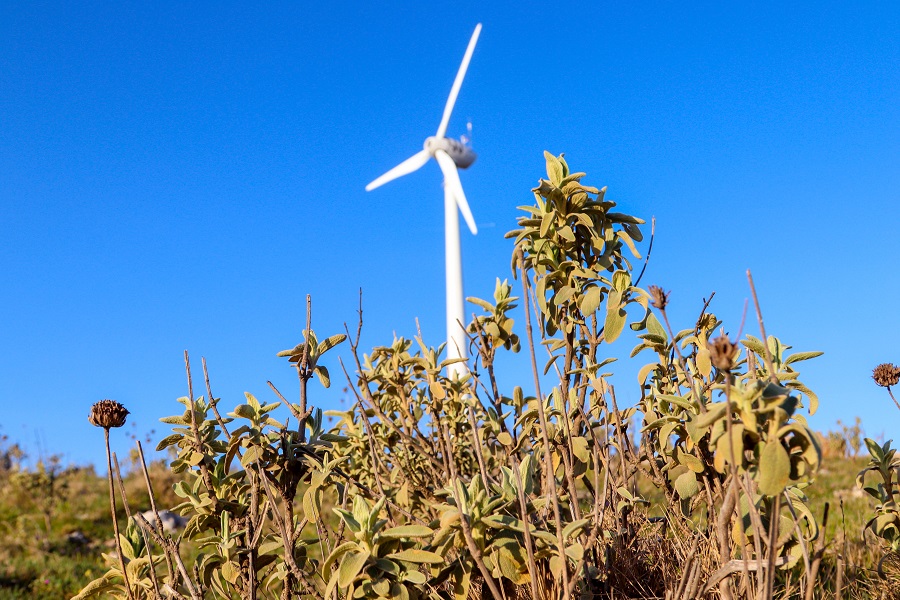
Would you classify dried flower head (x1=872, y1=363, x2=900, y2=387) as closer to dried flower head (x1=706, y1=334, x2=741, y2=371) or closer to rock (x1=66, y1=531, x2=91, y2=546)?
dried flower head (x1=706, y1=334, x2=741, y2=371)

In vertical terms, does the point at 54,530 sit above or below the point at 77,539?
above

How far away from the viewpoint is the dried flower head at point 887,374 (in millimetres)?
2848

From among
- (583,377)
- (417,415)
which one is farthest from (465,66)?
(583,377)

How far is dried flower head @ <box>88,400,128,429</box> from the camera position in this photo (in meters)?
1.98

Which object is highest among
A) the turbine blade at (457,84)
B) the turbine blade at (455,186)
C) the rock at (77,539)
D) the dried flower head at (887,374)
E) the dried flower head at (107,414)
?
the turbine blade at (457,84)

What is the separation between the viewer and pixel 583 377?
117 inches

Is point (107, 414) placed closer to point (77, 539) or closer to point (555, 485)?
point (555, 485)

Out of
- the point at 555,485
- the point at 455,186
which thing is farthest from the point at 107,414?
the point at 455,186

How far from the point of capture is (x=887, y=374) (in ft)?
9.37

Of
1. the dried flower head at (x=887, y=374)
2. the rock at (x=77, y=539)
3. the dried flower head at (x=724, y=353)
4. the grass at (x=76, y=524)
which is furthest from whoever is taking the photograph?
the rock at (x=77, y=539)

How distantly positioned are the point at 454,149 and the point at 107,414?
54.4ft

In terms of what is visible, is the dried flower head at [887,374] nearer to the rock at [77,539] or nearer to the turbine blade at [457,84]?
the rock at [77,539]

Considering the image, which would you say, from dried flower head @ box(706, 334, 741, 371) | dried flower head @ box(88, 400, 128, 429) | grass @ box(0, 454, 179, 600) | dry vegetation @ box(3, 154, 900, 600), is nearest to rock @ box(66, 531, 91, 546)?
grass @ box(0, 454, 179, 600)

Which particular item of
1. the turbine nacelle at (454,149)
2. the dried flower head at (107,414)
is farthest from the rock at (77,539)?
the turbine nacelle at (454,149)
